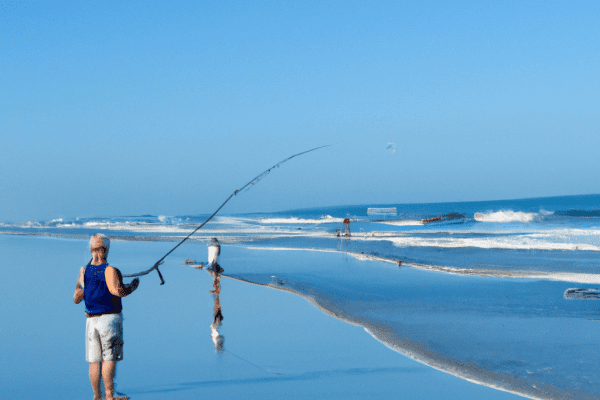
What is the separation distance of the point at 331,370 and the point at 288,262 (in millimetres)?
9805

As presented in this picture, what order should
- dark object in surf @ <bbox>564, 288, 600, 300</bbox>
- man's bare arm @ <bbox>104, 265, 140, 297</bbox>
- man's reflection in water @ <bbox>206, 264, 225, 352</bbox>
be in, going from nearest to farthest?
man's bare arm @ <bbox>104, 265, 140, 297</bbox>, man's reflection in water @ <bbox>206, 264, 225, 352</bbox>, dark object in surf @ <bbox>564, 288, 600, 300</bbox>

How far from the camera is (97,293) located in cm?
382

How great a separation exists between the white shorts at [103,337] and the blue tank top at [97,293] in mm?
59

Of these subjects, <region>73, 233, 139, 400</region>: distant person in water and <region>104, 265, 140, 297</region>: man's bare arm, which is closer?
<region>104, 265, 140, 297</region>: man's bare arm

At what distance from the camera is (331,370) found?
494 cm

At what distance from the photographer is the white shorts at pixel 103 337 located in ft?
12.7

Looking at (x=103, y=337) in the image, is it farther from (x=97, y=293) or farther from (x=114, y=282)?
(x=114, y=282)

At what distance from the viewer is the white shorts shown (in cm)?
386

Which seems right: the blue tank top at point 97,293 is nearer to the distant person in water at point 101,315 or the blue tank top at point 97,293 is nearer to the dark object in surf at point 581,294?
the distant person in water at point 101,315

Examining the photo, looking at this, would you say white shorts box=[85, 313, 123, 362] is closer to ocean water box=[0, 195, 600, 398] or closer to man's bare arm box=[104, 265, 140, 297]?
man's bare arm box=[104, 265, 140, 297]

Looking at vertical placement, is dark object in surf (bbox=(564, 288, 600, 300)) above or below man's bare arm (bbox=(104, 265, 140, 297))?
below

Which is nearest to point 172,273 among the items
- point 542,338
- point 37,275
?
point 37,275

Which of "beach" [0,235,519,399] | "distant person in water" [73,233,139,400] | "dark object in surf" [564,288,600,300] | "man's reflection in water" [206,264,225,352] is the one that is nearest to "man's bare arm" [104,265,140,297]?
"distant person in water" [73,233,139,400]

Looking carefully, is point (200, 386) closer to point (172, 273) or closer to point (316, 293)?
point (316, 293)
